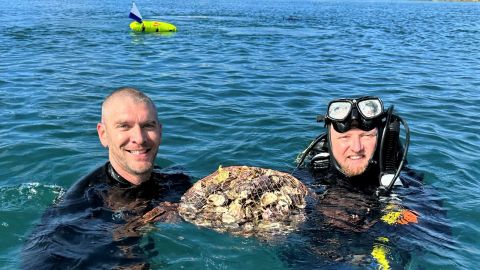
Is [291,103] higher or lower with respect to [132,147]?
lower

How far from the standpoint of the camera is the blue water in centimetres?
462

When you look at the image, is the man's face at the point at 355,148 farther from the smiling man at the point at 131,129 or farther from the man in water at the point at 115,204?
the smiling man at the point at 131,129

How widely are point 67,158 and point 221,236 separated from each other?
3.52 m

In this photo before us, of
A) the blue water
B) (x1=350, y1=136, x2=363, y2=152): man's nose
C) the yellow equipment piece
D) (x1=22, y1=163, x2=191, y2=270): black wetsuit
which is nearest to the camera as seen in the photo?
(x1=22, y1=163, x2=191, y2=270): black wetsuit

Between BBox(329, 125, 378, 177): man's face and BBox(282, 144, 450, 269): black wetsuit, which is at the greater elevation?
BBox(329, 125, 378, 177): man's face

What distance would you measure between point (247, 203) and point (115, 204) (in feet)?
4.35

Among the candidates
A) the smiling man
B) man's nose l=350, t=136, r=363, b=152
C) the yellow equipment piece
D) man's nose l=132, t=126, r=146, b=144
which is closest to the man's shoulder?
the smiling man

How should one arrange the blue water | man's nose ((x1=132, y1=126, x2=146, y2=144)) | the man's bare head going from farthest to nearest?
the blue water < the man's bare head < man's nose ((x1=132, y1=126, x2=146, y2=144))

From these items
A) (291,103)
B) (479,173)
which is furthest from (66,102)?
(479,173)

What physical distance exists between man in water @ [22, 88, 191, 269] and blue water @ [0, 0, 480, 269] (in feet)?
1.07

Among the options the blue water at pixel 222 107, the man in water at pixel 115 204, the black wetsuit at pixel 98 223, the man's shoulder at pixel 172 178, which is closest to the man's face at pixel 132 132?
the man in water at pixel 115 204

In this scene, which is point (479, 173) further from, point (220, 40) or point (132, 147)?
point (220, 40)

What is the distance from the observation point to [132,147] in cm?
420

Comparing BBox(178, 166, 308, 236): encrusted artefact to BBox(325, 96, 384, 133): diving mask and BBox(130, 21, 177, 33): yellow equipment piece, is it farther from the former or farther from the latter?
BBox(130, 21, 177, 33): yellow equipment piece
